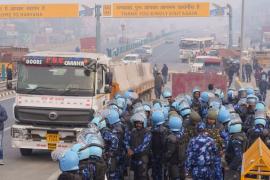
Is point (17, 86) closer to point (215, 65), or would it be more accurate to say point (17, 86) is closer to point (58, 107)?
point (58, 107)

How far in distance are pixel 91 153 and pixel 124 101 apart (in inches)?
258

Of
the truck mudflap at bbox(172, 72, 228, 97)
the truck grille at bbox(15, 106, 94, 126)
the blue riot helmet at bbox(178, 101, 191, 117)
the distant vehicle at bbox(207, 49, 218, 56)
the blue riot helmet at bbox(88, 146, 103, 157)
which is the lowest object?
the distant vehicle at bbox(207, 49, 218, 56)

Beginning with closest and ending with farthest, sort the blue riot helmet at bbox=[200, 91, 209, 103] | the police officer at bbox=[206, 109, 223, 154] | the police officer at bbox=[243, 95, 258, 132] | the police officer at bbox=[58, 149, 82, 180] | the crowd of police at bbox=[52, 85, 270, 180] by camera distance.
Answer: the police officer at bbox=[58, 149, 82, 180] → the crowd of police at bbox=[52, 85, 270, 180] → the police officer at bbox=[206, 109, 223, 154] → the police officer at bbox=[243, 95, 258, 132] → the blue riot helmet at bbox=[200, 91, 209, 103]

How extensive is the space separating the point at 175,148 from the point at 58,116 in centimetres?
470

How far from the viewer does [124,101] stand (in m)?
15.4

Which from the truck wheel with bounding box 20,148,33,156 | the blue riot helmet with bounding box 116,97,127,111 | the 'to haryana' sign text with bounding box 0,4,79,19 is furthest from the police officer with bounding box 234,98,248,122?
the 'to haryana' sign text with bounding box 0,4,79,19

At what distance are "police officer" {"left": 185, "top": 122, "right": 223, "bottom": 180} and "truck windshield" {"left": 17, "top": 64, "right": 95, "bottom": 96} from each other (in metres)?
5.71

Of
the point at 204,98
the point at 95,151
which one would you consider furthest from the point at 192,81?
the point at 95,151

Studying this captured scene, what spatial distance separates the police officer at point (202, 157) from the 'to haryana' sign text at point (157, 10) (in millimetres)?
58838

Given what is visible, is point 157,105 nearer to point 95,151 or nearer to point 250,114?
point 250,114

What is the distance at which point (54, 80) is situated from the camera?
15.8 meters

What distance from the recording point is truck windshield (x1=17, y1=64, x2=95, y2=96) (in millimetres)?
15656

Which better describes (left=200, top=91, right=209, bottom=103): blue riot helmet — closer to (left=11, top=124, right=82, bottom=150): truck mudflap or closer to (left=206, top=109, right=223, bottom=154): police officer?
(left=11, top=124, right=82, bottom=150): truck mudflap

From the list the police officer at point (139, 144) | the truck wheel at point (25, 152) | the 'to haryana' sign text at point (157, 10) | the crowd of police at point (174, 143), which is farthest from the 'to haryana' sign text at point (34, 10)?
the police officer at point (139, 144)
